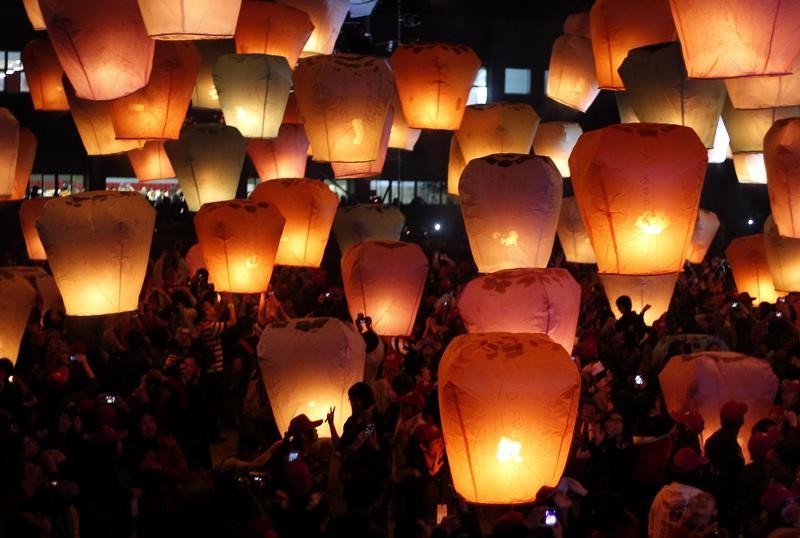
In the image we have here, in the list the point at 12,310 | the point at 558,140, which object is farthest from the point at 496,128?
the point at 12,310

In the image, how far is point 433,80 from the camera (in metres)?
11.6

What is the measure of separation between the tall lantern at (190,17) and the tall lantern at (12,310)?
10.6ft

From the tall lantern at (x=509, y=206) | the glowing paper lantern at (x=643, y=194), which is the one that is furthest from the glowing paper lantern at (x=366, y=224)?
the glowing paper lantern at (x=643, y=194)

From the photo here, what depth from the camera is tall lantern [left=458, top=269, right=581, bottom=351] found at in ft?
26.0

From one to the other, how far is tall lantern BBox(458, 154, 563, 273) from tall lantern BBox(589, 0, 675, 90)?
1.77m

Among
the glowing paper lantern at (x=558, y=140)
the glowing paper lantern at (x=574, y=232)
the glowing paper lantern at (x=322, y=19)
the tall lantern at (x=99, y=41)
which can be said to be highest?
the glowing paper lantern at (x=322, y=19)

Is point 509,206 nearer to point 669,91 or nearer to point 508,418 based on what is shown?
point 669,91

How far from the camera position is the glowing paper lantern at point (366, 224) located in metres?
13.9

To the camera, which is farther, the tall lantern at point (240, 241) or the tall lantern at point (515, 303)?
the tall lantern at point (240, 241)

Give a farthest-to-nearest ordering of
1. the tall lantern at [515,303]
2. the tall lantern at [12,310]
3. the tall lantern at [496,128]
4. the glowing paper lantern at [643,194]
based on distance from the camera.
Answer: the tall lantern at [496,128] → the tall lantern at [12,310] → the tall lantern at [515,303] → the glowing paper lantern at [643,194]

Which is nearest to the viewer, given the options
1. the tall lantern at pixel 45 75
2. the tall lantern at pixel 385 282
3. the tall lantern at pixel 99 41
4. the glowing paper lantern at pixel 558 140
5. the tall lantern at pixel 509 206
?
the tall lantern at pixel 99 41

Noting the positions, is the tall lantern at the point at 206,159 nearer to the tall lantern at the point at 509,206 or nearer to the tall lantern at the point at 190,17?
the tall lantern at the point at 509,206

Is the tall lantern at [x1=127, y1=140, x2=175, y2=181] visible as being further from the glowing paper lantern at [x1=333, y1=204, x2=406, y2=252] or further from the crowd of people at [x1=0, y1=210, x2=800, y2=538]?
the crowd of people at [x1=0, y1=210, x2=800, y2=538]

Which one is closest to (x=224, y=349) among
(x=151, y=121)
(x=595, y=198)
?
(x=151, y=121)
